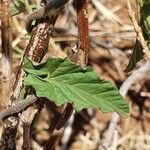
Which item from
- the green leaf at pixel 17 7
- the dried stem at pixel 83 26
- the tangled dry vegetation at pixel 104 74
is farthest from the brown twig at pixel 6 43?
the tangled dry vegetation at pixel 104 74

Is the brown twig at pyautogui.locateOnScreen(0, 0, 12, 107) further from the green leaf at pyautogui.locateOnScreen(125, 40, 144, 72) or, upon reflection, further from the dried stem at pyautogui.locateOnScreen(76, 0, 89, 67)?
the green leaf at pyautogui.locateOnScreen(125, 40, 144, 72)

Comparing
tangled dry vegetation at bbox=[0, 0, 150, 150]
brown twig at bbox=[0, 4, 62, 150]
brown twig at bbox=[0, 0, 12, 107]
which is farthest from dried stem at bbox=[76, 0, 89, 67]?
tangled dry vegetation at bbox=[0, 0, 150, 150]

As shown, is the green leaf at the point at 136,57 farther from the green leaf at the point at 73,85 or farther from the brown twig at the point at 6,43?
the brown twig at the point at 6,43

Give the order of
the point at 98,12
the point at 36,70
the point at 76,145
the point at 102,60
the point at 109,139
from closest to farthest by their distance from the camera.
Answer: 1. the point at 36,70
2. the point at 109,139
3. the point at 76,145
4. the point at 102,60
5. the point at 98,12

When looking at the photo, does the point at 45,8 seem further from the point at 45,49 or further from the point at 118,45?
the point at 118,45

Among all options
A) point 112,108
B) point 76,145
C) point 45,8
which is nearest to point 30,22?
point 45,8

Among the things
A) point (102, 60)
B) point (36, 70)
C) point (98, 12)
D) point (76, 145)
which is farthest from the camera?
point (98, 12)
